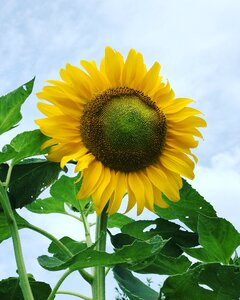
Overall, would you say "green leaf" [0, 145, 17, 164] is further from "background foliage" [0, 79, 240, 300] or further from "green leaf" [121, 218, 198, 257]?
"green leaf" [121, 218, 198, 257]

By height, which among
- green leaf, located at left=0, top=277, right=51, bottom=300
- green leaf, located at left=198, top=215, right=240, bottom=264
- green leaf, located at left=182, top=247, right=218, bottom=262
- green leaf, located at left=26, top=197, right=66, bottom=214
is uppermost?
green leaf, located at left=26, top=197, right=66, bottom=214

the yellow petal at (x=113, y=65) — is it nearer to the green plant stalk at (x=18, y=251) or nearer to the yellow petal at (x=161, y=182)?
the yellow petal at (x=161, y=182)

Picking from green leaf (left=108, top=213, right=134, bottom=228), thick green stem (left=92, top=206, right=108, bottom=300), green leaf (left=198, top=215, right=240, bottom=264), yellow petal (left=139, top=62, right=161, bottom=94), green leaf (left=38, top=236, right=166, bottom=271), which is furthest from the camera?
green leaf (left=108, top=213, right=134, bottom=228)

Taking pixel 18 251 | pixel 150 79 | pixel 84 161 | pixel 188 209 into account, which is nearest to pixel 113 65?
pixel 150 79

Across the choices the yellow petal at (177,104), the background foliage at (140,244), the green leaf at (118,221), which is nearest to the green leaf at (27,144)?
the background foliage at (140,244)

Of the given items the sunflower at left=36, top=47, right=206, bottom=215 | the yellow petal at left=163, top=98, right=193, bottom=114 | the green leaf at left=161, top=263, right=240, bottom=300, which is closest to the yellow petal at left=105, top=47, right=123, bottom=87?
the sunflower at left=36, top=47, right=206, bottom=215

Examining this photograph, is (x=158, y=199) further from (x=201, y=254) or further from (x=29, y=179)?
(x=29, y=179)

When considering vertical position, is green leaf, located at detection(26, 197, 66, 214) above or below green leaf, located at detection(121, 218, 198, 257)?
above

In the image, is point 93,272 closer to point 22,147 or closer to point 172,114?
point 22,147
